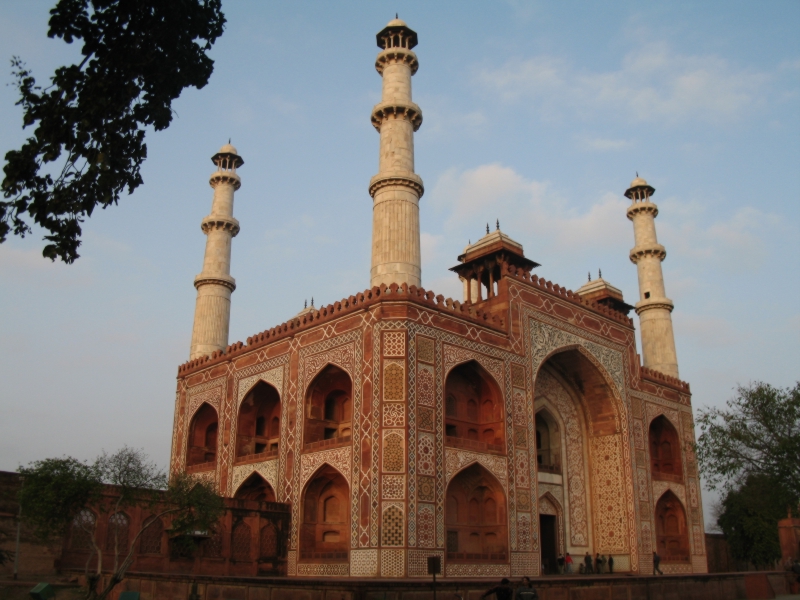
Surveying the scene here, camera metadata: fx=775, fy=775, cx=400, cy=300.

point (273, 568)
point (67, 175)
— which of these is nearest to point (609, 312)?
point (273, 568)

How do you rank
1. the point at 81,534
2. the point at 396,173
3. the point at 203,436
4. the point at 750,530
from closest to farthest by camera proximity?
the point at 81,534
the point at 396,173
the point at 203,436
the point at 750,530

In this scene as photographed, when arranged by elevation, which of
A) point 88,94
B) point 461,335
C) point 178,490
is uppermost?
point 461,335

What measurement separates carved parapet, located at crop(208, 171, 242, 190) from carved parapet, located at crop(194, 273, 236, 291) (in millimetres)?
3699

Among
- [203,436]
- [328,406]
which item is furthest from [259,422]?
[328,406]

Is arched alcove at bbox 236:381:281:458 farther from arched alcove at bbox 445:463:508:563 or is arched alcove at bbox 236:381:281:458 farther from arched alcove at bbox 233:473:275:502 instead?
arched alcove at bbox 445:463:508:563

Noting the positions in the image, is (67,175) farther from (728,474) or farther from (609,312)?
(609,312)

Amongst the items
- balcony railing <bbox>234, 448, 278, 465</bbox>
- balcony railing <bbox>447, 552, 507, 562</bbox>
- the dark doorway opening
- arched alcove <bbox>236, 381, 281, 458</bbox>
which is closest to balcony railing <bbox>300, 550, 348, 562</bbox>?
balcony railing <bbox>447, 552, 507, 562</bbox>

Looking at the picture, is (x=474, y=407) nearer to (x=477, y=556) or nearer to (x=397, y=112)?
(x=477, y=556)

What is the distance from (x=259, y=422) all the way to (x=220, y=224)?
7874 mm

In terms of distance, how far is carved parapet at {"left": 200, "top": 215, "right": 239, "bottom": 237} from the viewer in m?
27.3

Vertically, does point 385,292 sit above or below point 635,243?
below

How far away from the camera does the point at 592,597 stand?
13.2 meters

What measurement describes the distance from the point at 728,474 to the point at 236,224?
17764 mm

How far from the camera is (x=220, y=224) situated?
2733 centimetres
